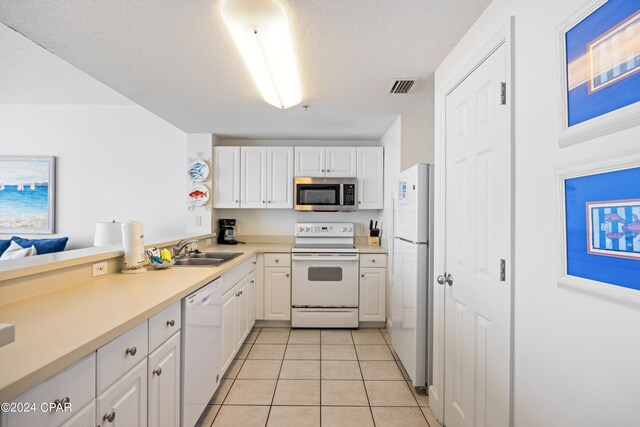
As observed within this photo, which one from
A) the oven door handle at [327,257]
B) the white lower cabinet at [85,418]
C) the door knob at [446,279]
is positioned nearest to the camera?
the white lower cabinet at [85,418]

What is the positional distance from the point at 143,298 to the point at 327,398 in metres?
1.49

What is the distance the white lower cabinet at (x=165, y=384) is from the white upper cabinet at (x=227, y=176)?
2377 mm

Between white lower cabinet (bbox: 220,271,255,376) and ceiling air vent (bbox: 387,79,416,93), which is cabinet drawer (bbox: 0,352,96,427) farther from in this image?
ceiling air vent (bbox: 387,79,416,93)

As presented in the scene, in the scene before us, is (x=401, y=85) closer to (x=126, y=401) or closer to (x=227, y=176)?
(x=227, y=176)

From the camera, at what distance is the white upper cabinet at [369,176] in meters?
3.72

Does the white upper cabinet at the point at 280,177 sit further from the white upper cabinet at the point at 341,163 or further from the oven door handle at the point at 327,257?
the oven door handle at the point at 327,257

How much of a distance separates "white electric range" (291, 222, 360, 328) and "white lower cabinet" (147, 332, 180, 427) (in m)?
1.94

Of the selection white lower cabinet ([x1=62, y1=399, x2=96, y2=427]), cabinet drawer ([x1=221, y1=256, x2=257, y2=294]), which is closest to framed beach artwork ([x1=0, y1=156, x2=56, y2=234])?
cabinet drawer ([x1=221, y1=256, x2=257, y2=294])

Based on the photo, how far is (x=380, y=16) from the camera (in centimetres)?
150

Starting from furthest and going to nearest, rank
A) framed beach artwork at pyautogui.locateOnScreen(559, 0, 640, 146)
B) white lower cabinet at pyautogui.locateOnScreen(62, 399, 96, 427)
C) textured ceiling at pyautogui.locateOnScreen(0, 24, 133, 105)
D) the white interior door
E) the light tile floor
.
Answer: textured ceiling at pyautogui.locateOnScreen(0, 24, 133, 105)
the light tile floor
the white interior door
white lower cabinet at pyautogui.locateOnScreen(62, 399, 96, 427)
framed beach artwork at pyautogui.locateOnScreen(559, 0, 640, 146)

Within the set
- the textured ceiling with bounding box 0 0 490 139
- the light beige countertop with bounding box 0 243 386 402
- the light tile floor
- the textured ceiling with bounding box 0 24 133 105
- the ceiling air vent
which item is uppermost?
the textured ceiling with bounding box 0 24 133 105

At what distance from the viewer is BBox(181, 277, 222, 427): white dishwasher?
1590 millimetres

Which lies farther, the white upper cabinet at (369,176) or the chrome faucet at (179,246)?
the white upper cabinet at (369,176)

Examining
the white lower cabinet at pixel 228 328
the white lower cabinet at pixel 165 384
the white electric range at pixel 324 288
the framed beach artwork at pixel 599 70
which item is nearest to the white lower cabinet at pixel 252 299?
the white electric range at pixel 324 288
